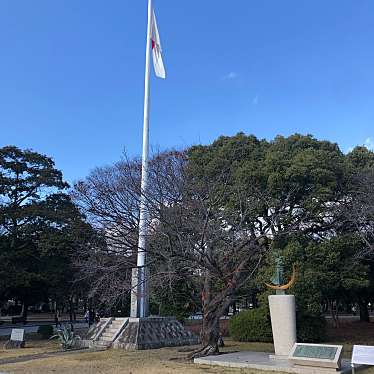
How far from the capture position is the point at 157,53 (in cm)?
2403

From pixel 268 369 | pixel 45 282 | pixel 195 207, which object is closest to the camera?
pixel 268 369

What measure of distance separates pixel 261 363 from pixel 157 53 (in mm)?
16462

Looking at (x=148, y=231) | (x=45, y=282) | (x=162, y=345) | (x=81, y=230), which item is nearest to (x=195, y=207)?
(x=148, y=231)

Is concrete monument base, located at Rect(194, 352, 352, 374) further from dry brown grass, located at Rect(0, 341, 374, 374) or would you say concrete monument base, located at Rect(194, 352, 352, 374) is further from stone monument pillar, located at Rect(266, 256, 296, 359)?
stone monument pillar, located at Rect(266, 256, 296, 359)

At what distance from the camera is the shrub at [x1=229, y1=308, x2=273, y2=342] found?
21.9 metres

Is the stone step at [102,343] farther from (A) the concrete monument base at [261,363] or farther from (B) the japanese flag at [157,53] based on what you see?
(B) the japanese flag at [157,53]

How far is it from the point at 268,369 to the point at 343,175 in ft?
38.7

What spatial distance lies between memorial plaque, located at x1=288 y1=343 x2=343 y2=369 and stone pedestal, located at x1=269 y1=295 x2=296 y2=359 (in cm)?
144

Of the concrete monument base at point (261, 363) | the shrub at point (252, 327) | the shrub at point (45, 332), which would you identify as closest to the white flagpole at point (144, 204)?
the concrete monument base at point (261, 363)

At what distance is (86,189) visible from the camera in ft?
70.2

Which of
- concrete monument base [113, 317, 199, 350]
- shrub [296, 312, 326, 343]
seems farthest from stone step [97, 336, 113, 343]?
shrub [296, 312, 326, 343]

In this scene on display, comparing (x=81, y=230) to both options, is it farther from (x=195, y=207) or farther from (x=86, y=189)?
(x=195, y=207)

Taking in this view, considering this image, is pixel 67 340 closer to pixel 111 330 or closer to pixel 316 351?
pixel 111 330

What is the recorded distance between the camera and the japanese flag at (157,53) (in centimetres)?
2381
